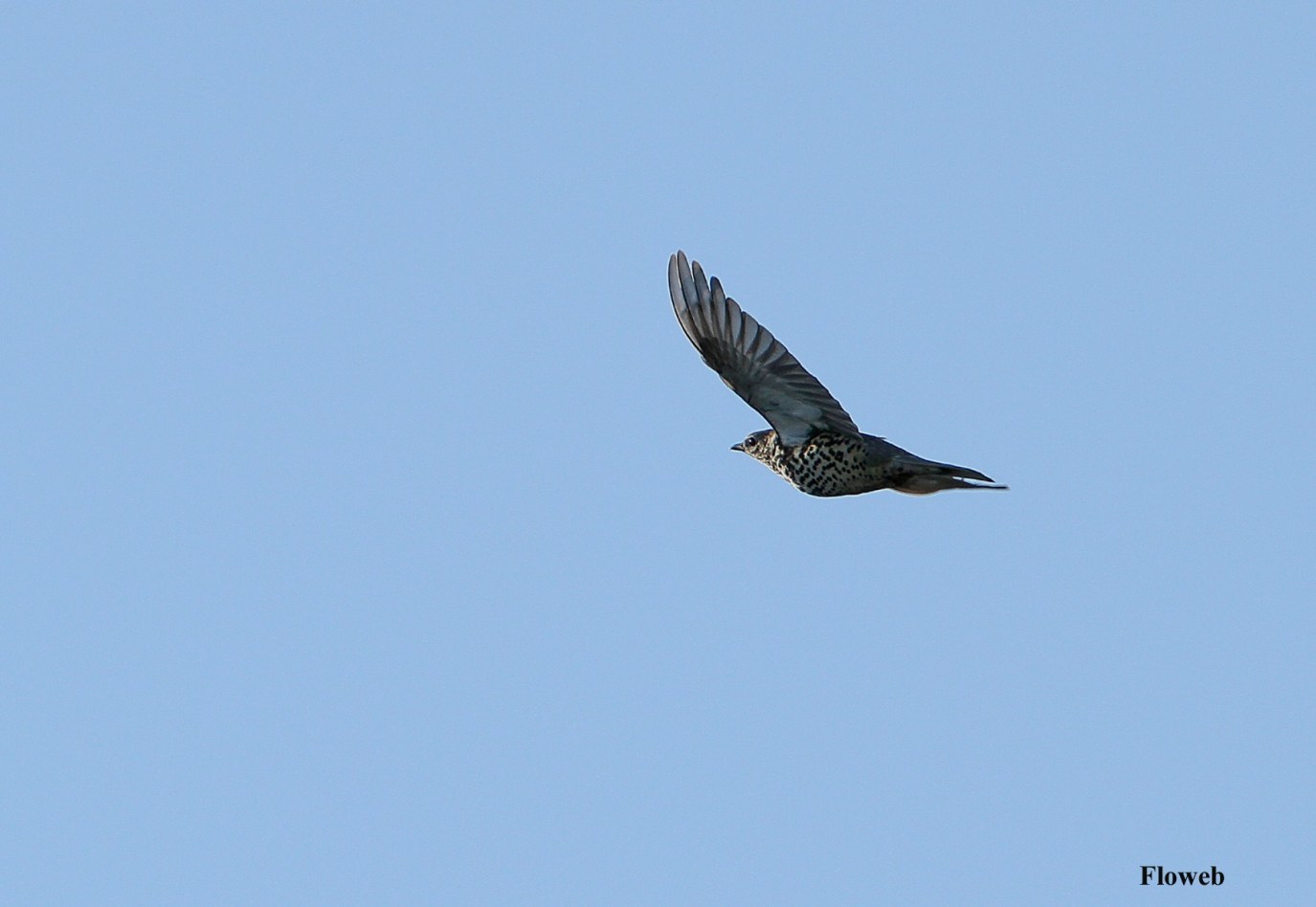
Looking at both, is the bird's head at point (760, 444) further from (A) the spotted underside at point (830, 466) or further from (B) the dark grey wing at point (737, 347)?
(B) the dark grey wing at point (737, 347)

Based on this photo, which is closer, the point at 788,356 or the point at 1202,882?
the point at 788,356

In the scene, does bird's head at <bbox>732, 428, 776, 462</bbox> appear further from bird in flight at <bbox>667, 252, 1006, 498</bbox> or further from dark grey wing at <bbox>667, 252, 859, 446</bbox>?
dark grey wing at <bbox>667, 252, 859, 446</bbox>

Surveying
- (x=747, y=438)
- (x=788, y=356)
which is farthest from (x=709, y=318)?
(x=747, y=438)

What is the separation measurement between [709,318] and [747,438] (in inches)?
103

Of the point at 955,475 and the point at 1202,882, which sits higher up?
the point at 955,475

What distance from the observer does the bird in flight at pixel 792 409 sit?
2133cm

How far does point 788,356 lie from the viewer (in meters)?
21.3

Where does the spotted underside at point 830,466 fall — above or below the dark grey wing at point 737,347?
below

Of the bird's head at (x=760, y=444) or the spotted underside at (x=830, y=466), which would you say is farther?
the bird's head at (x=760, y=444)

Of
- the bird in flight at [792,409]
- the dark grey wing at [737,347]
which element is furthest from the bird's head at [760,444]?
the dark grey wing at [737,347]

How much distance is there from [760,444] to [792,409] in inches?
54.0

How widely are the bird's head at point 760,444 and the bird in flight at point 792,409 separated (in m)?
0.20

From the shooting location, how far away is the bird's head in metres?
22.9

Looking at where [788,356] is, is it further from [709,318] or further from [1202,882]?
[1202,882]
